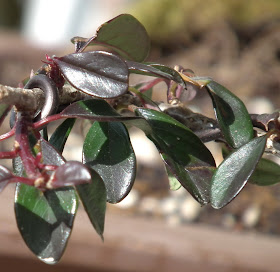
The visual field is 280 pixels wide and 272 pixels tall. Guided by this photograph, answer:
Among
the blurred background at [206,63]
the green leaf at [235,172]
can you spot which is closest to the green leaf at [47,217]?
the green leaf at [235,172]

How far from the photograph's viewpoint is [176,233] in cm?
122

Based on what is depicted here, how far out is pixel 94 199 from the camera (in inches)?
13.5

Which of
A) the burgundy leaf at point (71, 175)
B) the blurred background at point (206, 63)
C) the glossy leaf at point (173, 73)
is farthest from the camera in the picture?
the blurred background at point (206, 63)

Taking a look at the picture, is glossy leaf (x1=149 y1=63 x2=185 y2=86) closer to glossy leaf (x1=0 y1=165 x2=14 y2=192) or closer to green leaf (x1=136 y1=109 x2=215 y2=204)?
green leaf (x1=136 y1=109 x2=215 y2=204)

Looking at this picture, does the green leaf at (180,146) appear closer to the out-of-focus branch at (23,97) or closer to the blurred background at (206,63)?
the out-of-focus branch at (23,97)

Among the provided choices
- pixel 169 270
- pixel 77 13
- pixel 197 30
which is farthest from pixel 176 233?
pixel 77 13

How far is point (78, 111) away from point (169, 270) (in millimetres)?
773

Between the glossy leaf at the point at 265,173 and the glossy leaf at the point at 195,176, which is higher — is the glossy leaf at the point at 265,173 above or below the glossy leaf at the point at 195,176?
above

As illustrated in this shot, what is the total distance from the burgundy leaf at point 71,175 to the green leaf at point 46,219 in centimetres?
4

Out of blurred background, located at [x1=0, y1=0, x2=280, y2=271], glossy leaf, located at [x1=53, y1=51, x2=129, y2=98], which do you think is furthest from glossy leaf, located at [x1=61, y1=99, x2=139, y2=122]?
blurred background, located at [x1=0, y1=0, x2=280, y2=271]

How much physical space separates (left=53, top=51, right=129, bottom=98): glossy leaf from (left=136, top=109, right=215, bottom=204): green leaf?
0.05m

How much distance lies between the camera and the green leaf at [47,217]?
35cm

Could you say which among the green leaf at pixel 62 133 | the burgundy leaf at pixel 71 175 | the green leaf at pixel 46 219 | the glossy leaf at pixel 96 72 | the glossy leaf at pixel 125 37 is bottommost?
the green leaf at pixel 46 219

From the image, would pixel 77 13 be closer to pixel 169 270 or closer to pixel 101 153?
pixel 169 270
